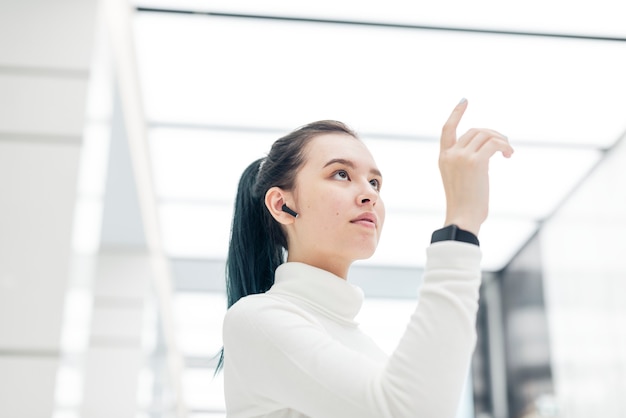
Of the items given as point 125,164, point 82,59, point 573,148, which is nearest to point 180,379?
point 125,164

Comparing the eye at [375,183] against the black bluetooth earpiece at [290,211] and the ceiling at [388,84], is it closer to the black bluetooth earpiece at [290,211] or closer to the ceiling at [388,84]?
the black bluetooth earpiece at [290,211]

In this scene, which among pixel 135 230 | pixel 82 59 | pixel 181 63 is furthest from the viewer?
pixel 135 230

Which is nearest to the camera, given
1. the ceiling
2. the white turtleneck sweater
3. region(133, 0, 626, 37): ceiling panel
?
the white turtleneck sweater

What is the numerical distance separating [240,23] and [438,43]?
35.7 inches

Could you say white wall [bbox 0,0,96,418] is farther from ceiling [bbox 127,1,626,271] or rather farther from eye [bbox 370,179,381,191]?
eye [bbox 370,179,381,191]

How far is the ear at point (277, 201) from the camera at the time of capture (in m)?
1.34

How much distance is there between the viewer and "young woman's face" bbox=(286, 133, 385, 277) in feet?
4.00

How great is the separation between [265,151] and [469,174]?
2763 mm

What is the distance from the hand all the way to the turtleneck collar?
0.28 m

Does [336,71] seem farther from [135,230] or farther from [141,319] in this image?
[141,319]

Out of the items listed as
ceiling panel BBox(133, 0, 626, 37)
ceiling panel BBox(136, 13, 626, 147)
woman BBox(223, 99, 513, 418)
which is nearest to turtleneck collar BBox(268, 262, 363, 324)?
woman BBox(223, 99, 513, 418)

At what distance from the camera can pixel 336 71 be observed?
12.9 ft

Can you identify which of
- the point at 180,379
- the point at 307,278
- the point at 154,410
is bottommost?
the point at 307,278

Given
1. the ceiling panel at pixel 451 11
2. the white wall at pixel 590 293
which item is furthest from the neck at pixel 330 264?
the white wall at pixel 590 293
